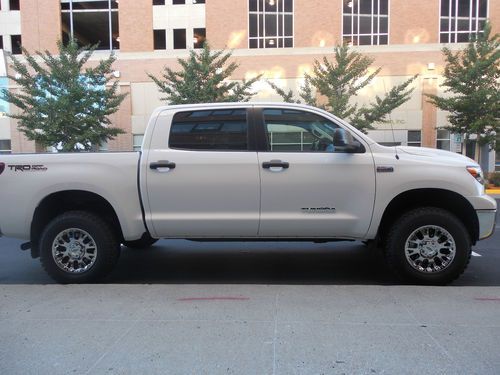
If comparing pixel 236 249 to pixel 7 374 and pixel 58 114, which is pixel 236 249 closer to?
pixel 7 374

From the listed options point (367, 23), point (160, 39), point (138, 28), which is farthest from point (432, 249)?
point (138, 28)

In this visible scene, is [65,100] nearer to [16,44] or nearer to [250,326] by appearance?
[16,44]

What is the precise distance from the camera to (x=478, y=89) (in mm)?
21547

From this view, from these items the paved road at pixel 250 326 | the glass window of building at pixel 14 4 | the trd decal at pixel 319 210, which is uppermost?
the glass window of building at pixel 14 4

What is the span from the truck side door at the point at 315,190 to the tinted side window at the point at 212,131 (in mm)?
264

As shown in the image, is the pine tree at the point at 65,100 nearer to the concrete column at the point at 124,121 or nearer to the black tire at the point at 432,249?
the concrete column at the point at 124,121

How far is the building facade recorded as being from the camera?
2872 cm

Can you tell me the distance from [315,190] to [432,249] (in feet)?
4.59

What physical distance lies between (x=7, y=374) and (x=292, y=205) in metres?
3.09

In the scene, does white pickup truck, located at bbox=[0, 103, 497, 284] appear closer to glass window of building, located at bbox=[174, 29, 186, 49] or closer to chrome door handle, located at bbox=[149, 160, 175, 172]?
chrome door handle, located at bbox=[149, 160, 175, 172]

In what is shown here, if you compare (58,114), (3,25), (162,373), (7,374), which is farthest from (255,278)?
(3,25)

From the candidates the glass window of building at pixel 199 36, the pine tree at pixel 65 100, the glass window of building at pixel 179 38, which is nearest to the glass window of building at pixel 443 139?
the glass window of building at pixel 199 36

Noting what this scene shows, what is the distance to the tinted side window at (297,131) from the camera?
5.25 m

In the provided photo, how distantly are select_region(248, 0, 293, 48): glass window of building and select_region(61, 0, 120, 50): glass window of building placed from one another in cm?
950
